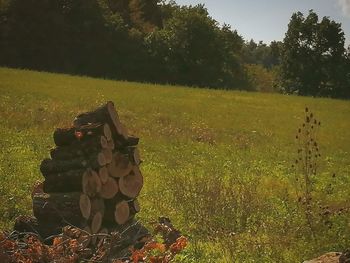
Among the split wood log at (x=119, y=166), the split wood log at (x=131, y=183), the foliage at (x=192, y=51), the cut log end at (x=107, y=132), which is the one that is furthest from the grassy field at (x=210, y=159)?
the foliage at (x=192, y=51)

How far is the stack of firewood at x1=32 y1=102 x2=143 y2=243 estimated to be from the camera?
22.2 feet

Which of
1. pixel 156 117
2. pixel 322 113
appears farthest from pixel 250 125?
pixel 322 113

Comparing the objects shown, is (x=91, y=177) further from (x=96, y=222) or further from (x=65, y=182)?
(x=96, y=222)

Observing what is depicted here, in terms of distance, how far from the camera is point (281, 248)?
7.93m

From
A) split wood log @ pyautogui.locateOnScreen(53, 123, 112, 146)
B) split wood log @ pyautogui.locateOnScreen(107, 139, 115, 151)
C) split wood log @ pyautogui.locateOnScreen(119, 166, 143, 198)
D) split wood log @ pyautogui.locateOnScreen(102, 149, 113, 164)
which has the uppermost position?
split wood log @ pyautogui.locateOnScreen(53, 123, 112, 146)

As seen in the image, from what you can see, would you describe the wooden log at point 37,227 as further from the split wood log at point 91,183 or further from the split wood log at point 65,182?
the split wood log at point 91,183

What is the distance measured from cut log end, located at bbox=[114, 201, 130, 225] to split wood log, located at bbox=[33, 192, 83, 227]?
83cm

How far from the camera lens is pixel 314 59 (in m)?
66.4

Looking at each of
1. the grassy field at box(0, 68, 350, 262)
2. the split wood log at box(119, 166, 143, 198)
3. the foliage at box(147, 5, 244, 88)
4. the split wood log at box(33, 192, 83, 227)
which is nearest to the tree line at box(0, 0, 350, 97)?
the foliage at box(147, 5, 244, 88)

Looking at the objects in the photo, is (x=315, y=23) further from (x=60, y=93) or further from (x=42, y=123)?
(x=42, y=123)

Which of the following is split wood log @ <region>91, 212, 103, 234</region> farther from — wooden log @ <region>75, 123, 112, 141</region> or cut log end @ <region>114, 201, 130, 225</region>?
wooden log @ <region>75, 123, 112, 141</region>

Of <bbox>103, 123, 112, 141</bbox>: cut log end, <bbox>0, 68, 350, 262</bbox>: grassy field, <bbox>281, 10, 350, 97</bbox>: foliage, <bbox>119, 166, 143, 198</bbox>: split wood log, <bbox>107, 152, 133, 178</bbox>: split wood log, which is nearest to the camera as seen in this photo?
<bbox>103, 123, 112, 141</bbox>: cut log end

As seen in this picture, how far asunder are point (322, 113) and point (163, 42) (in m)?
22.7

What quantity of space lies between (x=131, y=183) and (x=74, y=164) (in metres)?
1.14
